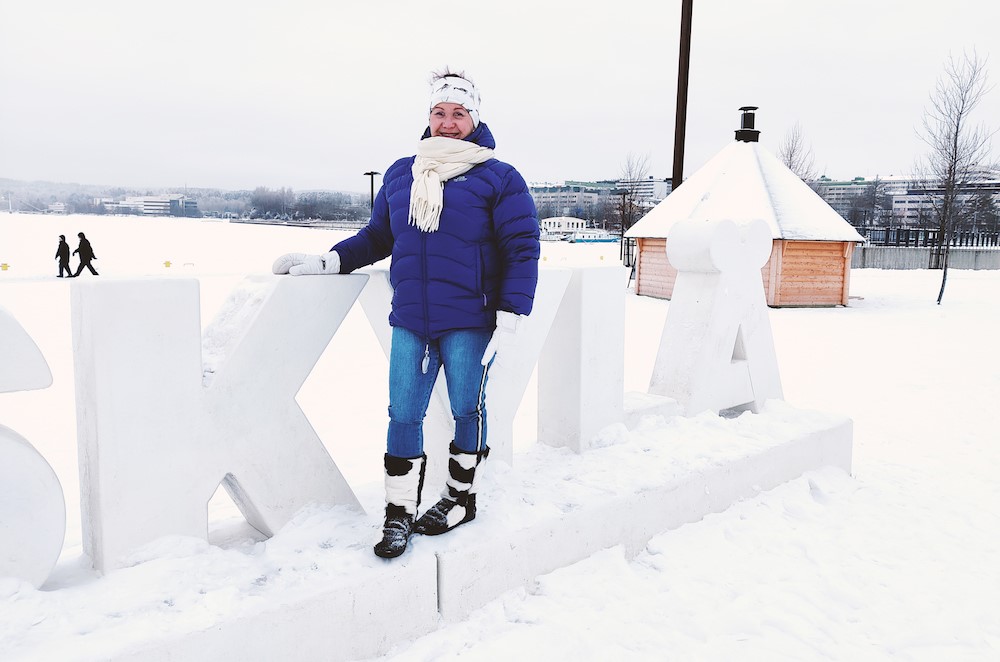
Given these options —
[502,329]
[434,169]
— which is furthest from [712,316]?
[434,169]

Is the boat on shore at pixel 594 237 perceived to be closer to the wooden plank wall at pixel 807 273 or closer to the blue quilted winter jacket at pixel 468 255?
the wooden plank wall at pixel 807 273

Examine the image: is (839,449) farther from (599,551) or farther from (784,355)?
(784,355)

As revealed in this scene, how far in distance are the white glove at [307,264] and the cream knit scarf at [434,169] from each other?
43 cm

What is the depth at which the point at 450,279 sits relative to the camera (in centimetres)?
255

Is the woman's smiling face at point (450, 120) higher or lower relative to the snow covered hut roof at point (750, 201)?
lower

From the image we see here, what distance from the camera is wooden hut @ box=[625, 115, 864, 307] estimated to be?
15250 mm

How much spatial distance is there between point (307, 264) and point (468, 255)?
0.68m

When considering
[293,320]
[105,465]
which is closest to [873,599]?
[293,320]

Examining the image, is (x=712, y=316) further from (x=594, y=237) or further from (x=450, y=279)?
(x=594, y=237)

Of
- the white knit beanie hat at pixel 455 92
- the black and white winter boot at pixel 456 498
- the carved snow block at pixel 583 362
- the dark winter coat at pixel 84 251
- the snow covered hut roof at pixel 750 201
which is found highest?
the snow covered hut roof at pixel 750 201

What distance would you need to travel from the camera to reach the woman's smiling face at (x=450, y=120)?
2676mm

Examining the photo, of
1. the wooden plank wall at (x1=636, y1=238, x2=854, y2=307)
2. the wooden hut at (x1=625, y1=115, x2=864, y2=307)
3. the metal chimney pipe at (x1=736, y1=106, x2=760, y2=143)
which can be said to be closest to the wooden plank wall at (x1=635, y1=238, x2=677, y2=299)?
the wooden hut at (x1=625, y1=115, x2=864, y2=307)

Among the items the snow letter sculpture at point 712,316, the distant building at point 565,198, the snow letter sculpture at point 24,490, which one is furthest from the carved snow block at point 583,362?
the distant building at point 565,198

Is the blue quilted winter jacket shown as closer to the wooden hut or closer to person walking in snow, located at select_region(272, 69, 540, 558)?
person walking in snow, located at select_region(272, 69, 540, 558)
